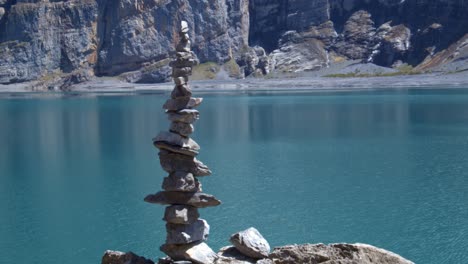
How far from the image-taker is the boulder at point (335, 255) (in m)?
14.9

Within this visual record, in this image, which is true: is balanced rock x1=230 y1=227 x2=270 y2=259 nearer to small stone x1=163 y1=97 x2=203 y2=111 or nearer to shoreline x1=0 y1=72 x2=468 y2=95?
small stone x1=163 y1=97 x2=203 y2=111

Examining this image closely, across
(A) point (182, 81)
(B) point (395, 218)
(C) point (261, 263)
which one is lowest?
(B) point (395, 218)

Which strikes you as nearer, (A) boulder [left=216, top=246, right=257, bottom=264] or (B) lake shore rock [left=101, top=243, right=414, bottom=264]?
(B) lake shore rock [left=101, top=243, right=414, bottom=264]

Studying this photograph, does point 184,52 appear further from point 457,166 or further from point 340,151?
point 340,151

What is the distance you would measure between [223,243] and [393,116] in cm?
5976

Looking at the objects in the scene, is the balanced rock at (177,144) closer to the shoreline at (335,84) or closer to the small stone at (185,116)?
the small stone at (185,116)

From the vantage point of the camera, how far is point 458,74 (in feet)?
569

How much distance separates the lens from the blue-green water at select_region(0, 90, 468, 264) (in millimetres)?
30234

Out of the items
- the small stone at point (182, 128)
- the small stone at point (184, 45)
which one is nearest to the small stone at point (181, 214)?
the small stone at point (182, 128)

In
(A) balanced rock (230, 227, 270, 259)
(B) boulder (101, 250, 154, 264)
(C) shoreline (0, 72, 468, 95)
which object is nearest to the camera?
(A) balanced rock (230, 227, 270, 259)

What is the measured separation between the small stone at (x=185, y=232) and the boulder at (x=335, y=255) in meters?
2.27

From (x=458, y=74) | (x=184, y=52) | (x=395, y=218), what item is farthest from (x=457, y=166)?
(x=458, y=74)

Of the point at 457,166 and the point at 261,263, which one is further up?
the point at 261,263

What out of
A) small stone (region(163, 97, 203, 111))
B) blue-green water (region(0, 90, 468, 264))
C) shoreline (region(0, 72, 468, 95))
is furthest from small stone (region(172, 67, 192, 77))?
shoreline (region(0, 72, 468, 95))
